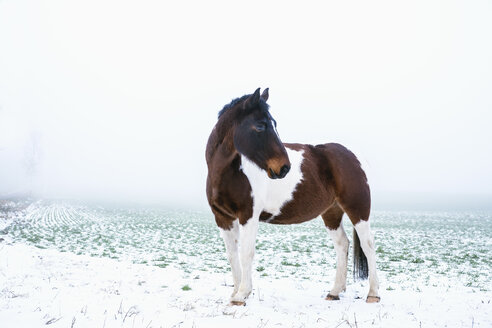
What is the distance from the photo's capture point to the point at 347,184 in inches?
194

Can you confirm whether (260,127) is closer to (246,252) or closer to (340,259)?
(246,252)

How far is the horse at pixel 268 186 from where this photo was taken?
3.93m

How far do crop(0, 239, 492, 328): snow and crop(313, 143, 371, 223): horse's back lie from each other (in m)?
1.44

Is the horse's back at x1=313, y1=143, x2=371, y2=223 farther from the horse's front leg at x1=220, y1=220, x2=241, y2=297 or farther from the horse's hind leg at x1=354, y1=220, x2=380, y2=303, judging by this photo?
the horse's front leg at x1=220, y1=220, x2=241, y2=297

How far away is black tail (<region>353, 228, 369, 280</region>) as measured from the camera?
521 cm

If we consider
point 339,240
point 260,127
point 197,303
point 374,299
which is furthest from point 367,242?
point 197,303

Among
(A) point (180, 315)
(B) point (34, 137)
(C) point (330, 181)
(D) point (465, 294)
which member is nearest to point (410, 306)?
(D) point (465, 294)

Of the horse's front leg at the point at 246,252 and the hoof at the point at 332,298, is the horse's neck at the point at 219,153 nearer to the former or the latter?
the horse's front leg at the point at 246,252

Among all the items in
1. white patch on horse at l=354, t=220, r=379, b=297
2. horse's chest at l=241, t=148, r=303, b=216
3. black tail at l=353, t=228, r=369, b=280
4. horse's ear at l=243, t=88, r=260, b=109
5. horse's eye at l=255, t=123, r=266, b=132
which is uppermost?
horse's ear at l=243, t=88, r=260, b=109

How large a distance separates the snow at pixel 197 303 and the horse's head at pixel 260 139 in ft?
5.90

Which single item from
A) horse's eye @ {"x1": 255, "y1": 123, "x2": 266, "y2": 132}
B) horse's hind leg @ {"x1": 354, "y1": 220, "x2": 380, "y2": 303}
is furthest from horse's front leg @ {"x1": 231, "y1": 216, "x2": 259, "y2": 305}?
horse's hind leg @ {"x1": 354, "y1": 220, "x2": 380, "y2": 303}

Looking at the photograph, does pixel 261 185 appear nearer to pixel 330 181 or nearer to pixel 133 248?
pixel 330 181

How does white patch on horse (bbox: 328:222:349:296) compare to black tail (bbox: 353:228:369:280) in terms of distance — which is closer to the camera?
white patch on horse (bbox: 328:222:349:296)

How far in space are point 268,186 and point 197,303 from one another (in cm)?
191
